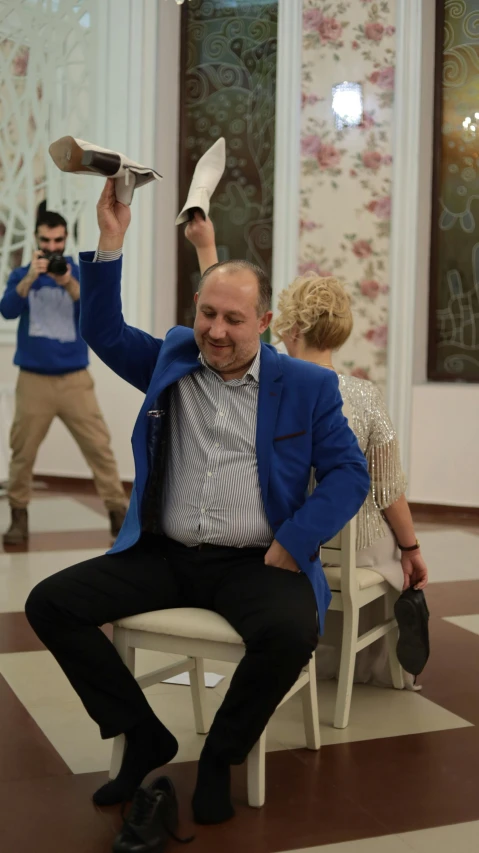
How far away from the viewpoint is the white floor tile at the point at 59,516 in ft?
17.1

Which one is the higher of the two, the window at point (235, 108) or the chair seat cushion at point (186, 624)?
the window at point (235, 108)

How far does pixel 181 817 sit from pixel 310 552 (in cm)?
60

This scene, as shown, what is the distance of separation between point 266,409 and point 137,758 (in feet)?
2.56

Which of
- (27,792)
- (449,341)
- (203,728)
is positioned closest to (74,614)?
(27,792)

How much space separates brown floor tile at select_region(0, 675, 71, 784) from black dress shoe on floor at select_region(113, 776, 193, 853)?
11.8 inches

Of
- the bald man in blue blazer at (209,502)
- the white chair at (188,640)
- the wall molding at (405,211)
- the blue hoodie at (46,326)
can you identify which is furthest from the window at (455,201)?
the white chair at (188,640)

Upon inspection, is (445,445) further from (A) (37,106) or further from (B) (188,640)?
(B) (188,640)

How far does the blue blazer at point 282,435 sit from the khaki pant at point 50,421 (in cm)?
245

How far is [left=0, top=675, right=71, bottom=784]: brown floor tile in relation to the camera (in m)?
2.30

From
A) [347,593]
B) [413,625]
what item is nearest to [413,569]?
[413,625]

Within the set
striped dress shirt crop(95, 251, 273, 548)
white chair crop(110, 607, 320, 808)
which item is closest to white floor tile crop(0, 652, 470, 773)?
white chair crop(110, 607, 320, 808)

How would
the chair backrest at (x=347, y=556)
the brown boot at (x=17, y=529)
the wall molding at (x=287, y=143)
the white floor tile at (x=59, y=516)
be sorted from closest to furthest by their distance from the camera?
the chair backrest at (x=347, y=556) < the brown boot at (x=17, y=529) < the white floor tile at (x=59, y=516) < the wall molding at (x=287, y=143)

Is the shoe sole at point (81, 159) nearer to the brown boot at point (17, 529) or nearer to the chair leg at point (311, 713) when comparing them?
the chair leg at point (311, 713)

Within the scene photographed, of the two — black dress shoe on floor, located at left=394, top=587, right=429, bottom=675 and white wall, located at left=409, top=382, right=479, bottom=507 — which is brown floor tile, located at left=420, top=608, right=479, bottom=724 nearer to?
black dress shoe on floor, located at left=394, top=587, right=429, bottom=675
